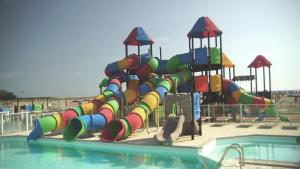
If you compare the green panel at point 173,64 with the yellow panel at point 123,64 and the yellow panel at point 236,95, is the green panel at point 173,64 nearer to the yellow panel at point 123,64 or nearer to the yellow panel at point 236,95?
the yellow panel at point 123,64

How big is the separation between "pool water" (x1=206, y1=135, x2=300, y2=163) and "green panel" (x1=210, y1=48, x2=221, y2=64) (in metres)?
7.39

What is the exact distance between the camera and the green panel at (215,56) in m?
18.2

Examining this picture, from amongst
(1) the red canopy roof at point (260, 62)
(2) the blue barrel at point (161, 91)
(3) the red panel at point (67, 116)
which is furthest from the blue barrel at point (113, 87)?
(1) the red canopy roof at point (260, 62)

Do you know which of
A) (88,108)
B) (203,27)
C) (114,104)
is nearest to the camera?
(114,104)

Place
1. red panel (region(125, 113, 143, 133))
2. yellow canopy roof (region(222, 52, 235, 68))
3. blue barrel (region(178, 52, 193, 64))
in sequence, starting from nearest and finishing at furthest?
red panel (region(125, 113, 143, 133)), blue barrel (region(178, 52, 193, 64)), yellow canopy roof (region(222, 52, 235, 68))

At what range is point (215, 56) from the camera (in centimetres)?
1834

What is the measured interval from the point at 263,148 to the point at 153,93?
6035 mm

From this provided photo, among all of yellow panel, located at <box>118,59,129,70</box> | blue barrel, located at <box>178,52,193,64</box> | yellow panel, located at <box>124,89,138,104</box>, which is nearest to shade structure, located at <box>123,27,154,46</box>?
yellow panel, located at <box>118,59,129,70</box>

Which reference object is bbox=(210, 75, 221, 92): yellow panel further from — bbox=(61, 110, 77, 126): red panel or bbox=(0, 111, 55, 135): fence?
bbox=(0, 111, 55, 135): fence

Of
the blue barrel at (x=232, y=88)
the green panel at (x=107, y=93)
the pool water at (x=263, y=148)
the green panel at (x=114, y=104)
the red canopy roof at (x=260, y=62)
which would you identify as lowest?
the pool water at (x=263, y=148)

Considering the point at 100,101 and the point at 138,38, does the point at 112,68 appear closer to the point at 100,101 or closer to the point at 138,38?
the point at 138,38

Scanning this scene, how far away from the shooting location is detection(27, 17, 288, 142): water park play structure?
1196 centimetres

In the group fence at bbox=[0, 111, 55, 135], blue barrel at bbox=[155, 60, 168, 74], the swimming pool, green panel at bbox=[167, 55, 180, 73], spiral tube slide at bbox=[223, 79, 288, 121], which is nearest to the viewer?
the swimming pool

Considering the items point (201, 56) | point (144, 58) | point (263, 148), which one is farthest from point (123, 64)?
point (263, 148)
